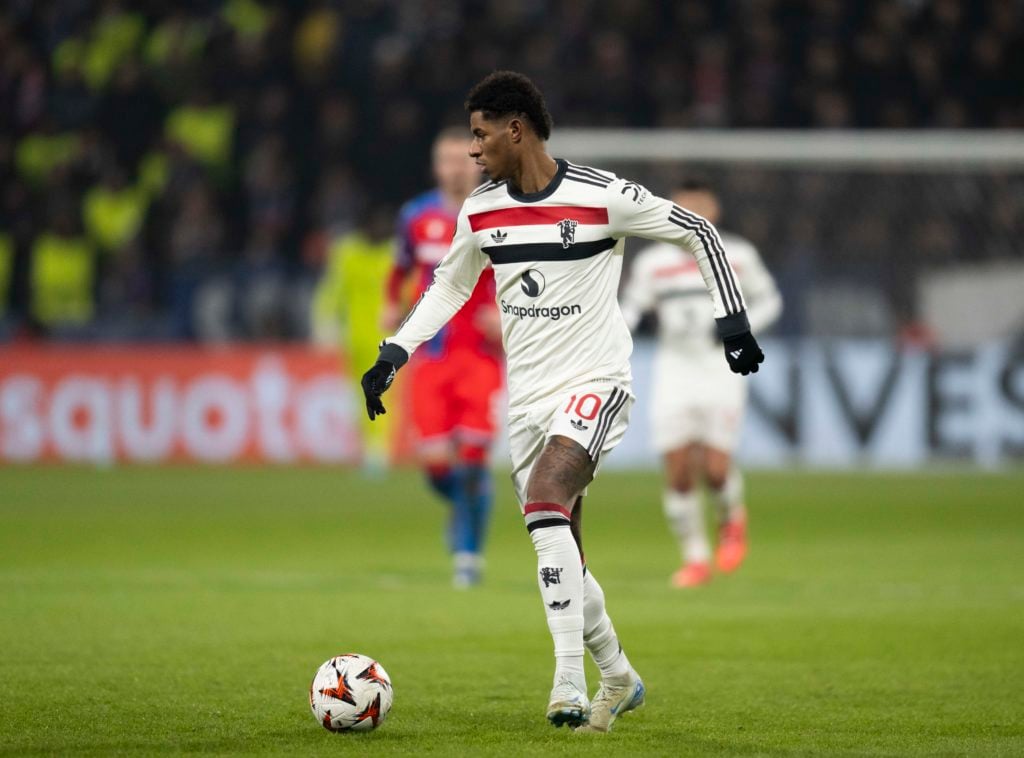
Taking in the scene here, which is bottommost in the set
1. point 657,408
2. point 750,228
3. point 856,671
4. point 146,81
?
point 856,671

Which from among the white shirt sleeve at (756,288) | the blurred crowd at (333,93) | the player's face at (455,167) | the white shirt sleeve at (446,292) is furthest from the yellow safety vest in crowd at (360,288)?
the white shirt sleeve at (446,292)

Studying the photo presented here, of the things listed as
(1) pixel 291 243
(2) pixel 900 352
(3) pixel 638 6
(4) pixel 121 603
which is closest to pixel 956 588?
(4) pixel 121 603

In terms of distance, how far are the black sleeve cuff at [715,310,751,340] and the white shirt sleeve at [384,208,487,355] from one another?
2.93 ft

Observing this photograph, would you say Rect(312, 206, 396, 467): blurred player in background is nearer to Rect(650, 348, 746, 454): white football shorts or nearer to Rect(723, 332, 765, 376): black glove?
Rect(650, 348, 746, 454): white football shorts

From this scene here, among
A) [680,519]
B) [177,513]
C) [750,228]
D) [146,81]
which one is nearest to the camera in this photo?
[680,519]

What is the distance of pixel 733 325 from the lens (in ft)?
19.2

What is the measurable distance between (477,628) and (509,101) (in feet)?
10.3

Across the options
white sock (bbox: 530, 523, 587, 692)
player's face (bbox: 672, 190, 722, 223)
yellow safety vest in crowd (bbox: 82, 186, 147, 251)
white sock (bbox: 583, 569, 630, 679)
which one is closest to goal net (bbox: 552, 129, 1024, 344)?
yellow safety vest in crowd (bbox: 82, 186, 147, 251)

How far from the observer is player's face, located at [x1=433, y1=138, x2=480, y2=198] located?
32.4 feet

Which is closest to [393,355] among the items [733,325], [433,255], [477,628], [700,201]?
[733,325]

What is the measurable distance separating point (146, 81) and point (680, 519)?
529 inches

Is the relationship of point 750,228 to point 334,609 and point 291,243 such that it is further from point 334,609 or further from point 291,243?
point 334,609

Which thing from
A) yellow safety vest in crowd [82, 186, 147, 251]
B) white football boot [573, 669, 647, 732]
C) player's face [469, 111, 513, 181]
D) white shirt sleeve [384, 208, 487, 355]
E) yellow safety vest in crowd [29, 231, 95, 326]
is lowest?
white football boot [573, 669, 647, 732]

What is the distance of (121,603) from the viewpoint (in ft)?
29.9
